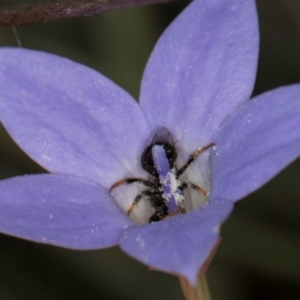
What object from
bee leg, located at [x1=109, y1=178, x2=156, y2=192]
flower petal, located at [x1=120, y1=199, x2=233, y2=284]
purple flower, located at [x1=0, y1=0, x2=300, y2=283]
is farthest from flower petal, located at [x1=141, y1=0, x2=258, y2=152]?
flower petal, located at [x1=120, y1=199, x2=233, y2=284]

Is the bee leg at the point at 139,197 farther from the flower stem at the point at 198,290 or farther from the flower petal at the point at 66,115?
the flower stem at the point at 198,290

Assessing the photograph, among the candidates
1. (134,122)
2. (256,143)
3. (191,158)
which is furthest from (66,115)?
(256,143)

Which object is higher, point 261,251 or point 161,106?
point 161,106

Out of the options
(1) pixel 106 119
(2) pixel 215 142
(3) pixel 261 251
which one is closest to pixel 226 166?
(2) pixel 215 142

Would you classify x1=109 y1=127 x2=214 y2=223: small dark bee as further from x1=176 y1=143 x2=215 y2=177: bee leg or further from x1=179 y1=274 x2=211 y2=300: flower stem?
x1=179 y1=274 x2=211 y2=300: flower stem

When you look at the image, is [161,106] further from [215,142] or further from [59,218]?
[59,218]

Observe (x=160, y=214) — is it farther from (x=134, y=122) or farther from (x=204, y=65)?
(x=204, y=65)
